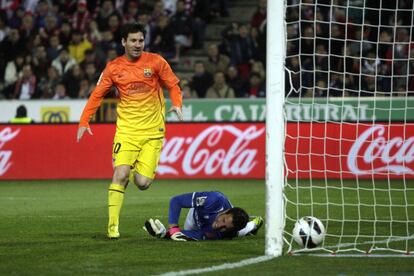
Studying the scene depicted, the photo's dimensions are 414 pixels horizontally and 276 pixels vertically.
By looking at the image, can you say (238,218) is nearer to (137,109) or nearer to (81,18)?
(137,109)

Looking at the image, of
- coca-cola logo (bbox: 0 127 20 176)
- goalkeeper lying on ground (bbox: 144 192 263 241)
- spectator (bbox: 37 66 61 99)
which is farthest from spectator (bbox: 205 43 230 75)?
goalkeeper lying on ground (bbox: 144 192 263 241)

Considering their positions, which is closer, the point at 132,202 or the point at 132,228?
the point at 132,228

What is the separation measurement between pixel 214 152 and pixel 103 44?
18.8ft

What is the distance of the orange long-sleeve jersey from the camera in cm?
974

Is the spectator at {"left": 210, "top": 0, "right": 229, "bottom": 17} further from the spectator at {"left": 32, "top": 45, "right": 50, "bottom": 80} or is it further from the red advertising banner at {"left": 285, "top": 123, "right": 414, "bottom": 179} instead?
the red advertising banner at {"left": 285, "top": 123, "right": 414, "bottom": 179}

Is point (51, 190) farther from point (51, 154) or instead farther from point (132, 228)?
point (132, 228)

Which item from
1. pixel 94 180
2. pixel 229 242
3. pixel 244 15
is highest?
pixel 244 15

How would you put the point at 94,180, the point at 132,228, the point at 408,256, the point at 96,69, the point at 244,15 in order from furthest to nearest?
the point at 244,15 → the point at 96,69 → the point at 94,180 → the point at 132,228 → the point at 408,256

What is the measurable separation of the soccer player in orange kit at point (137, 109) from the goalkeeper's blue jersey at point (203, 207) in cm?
54

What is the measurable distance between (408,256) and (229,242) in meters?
1.82

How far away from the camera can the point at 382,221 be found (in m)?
10.8

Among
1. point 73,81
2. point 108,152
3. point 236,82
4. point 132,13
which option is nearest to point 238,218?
point 108,152

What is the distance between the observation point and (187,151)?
1784cm

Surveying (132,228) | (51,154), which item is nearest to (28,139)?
(51,154)
